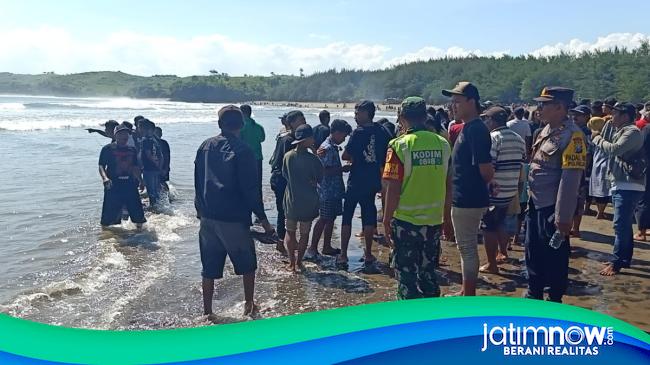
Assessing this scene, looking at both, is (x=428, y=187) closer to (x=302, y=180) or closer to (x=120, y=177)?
(x=302, y=180)

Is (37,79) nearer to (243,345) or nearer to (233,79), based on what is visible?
(233,79)

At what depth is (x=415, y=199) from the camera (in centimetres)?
462

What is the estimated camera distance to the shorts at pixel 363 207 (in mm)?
7073

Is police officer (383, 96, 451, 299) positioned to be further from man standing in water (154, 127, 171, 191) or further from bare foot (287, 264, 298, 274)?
man standing in water (154, 127, 171, 191)

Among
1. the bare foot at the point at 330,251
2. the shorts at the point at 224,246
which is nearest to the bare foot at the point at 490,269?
the bare foot at the point at 330,251

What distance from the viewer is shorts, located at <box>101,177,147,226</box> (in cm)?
901

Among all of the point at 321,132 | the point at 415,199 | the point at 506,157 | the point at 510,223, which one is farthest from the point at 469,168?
the point at 321,132

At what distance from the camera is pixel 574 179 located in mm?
4402

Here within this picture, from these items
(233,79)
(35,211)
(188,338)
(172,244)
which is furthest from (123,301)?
(233,79)

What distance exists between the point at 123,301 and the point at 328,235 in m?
2.84

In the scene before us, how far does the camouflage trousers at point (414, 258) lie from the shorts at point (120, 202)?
563 centimetres

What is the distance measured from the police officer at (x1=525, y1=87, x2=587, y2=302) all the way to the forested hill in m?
60.8

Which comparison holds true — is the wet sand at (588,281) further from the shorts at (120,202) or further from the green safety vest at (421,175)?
the shorts at (120,202)

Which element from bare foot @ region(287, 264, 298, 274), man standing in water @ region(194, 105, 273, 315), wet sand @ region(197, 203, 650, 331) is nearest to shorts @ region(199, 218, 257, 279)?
man standing in water @ region(194, 105, 273, 315)
